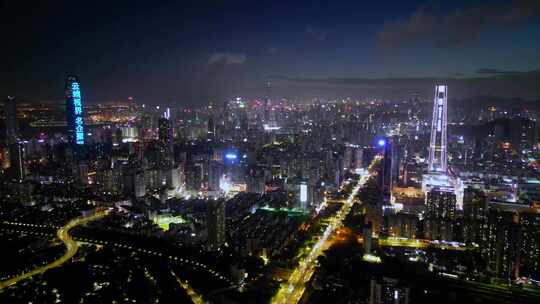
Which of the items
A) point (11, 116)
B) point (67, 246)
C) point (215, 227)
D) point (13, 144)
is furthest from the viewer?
point (11, 116)

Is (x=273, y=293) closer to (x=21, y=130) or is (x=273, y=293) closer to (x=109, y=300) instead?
(x=109, y=300)

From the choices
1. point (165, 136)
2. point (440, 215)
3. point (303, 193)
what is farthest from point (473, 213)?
point (165, 136)

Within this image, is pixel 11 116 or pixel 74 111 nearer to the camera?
pixel 74 111

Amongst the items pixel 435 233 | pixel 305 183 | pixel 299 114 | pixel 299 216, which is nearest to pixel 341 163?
pixel 305 183

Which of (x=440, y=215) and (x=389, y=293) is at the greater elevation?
(x=440, y=215)

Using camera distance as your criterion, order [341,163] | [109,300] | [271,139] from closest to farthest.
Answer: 1. [109,300]
2. [341,163]
3. [271,139]

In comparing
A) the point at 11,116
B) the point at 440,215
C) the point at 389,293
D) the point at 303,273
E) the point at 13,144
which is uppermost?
the point at 11,116

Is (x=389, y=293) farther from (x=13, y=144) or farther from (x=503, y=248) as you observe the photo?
(x=13, y=144)

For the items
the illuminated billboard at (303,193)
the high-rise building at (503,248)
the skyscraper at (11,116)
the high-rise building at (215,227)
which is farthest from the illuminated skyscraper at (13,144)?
the high-rise building at (503,248)
